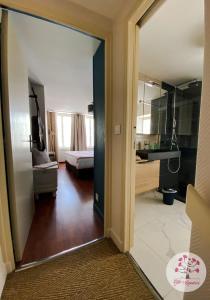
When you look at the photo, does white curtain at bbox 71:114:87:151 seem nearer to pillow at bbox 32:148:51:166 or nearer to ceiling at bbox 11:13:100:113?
ceiling at bbox 11:13:100:113

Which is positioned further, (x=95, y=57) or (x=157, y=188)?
(x=157, y=188)

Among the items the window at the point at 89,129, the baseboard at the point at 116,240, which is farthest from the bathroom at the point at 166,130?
the window at the point at 89,129

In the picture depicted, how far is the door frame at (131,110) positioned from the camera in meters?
1.24

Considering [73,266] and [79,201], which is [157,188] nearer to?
[79,201]

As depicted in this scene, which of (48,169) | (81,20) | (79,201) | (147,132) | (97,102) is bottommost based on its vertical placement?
(79,201)

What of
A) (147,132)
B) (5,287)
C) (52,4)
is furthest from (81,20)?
(5,287)

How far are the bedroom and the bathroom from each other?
648mm

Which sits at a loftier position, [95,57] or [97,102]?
[95,57]

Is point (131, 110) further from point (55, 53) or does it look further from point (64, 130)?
point (64, 130)

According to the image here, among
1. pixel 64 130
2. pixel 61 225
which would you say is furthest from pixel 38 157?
pixel 64 130

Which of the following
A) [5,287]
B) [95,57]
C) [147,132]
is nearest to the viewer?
[5,287]

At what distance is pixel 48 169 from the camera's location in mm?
2732

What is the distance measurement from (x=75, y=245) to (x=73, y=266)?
0.88ft

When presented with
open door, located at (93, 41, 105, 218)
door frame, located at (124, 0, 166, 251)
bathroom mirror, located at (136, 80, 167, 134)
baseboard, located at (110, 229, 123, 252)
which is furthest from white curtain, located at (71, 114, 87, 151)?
door frame, located at (124, 0, 166, 251)
